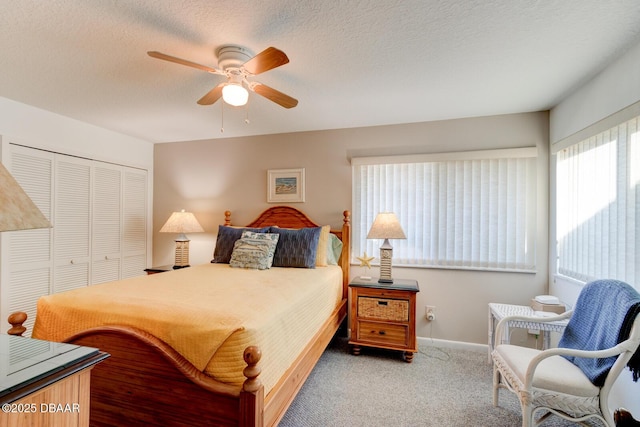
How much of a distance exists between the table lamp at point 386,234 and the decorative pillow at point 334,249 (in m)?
0.51

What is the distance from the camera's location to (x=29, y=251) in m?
2.87

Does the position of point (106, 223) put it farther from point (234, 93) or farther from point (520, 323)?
point (520, 323)

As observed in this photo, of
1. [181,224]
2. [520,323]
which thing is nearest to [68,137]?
[181,224]

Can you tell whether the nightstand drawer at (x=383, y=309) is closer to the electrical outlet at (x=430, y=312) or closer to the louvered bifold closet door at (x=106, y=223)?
the electrical outlet at (x=430, y=312)

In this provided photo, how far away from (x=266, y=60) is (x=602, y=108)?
228 cm

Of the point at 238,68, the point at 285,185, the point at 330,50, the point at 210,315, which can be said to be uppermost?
the point at 330,50

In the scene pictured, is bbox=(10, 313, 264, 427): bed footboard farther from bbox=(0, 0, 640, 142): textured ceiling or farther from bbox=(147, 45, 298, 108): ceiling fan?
bbox=(0, 0, 640, 142): textured ceiling

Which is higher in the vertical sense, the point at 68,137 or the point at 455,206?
the point at 68,137

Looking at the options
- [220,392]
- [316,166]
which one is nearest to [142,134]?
[316,166]

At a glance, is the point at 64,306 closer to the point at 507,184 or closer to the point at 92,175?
the point at 92,175

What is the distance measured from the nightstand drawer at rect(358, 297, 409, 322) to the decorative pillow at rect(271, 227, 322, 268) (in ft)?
2.01

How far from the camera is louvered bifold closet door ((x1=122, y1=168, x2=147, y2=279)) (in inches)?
151

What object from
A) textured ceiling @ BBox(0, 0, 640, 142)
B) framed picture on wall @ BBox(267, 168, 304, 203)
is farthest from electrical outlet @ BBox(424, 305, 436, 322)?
textured ceiling @ BBox(0, 0, 640, 142)

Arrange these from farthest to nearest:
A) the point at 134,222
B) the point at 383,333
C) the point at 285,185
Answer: the point at 134,222, the point at 285,185, the point at 383,333
